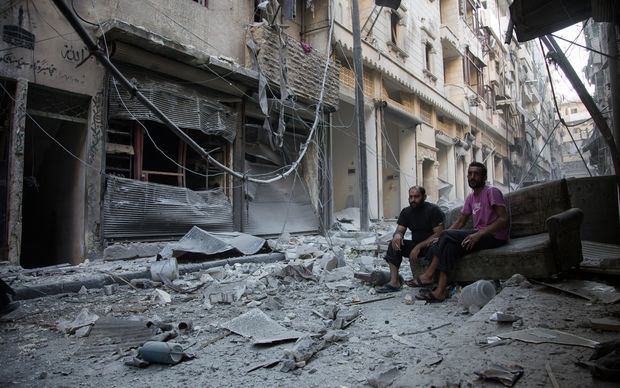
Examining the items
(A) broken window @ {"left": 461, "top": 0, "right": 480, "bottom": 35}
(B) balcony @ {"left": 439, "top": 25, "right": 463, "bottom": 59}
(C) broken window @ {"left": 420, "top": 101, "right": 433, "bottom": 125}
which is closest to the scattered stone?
(C) broken window @ {"left": 420, "top": 101, "right": 433, "bottom": 125}

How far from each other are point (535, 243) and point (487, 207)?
0.61 meters

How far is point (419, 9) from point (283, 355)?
750 inches

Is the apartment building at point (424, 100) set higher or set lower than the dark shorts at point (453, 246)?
higher

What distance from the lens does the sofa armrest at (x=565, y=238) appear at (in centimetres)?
372

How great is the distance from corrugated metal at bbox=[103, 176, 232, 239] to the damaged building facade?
0.08 feet

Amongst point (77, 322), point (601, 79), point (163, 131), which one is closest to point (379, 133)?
point (163, 131)

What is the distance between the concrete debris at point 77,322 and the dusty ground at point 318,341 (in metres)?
0.06

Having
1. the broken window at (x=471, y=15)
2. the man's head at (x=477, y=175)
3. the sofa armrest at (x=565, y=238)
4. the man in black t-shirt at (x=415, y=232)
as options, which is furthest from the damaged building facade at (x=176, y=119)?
the broken window at (x=471, y=15)

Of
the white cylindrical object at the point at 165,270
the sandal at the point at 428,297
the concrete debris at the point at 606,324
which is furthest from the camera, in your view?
the white cylindrical object at the point at 165,270

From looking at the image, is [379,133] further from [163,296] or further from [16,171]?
[163,296]

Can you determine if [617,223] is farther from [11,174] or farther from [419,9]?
[419,9]

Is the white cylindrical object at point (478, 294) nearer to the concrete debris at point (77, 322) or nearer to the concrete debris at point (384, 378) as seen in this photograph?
the concrete debris at point (384, 378)

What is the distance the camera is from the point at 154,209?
24.4ft

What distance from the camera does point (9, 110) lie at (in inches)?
240
